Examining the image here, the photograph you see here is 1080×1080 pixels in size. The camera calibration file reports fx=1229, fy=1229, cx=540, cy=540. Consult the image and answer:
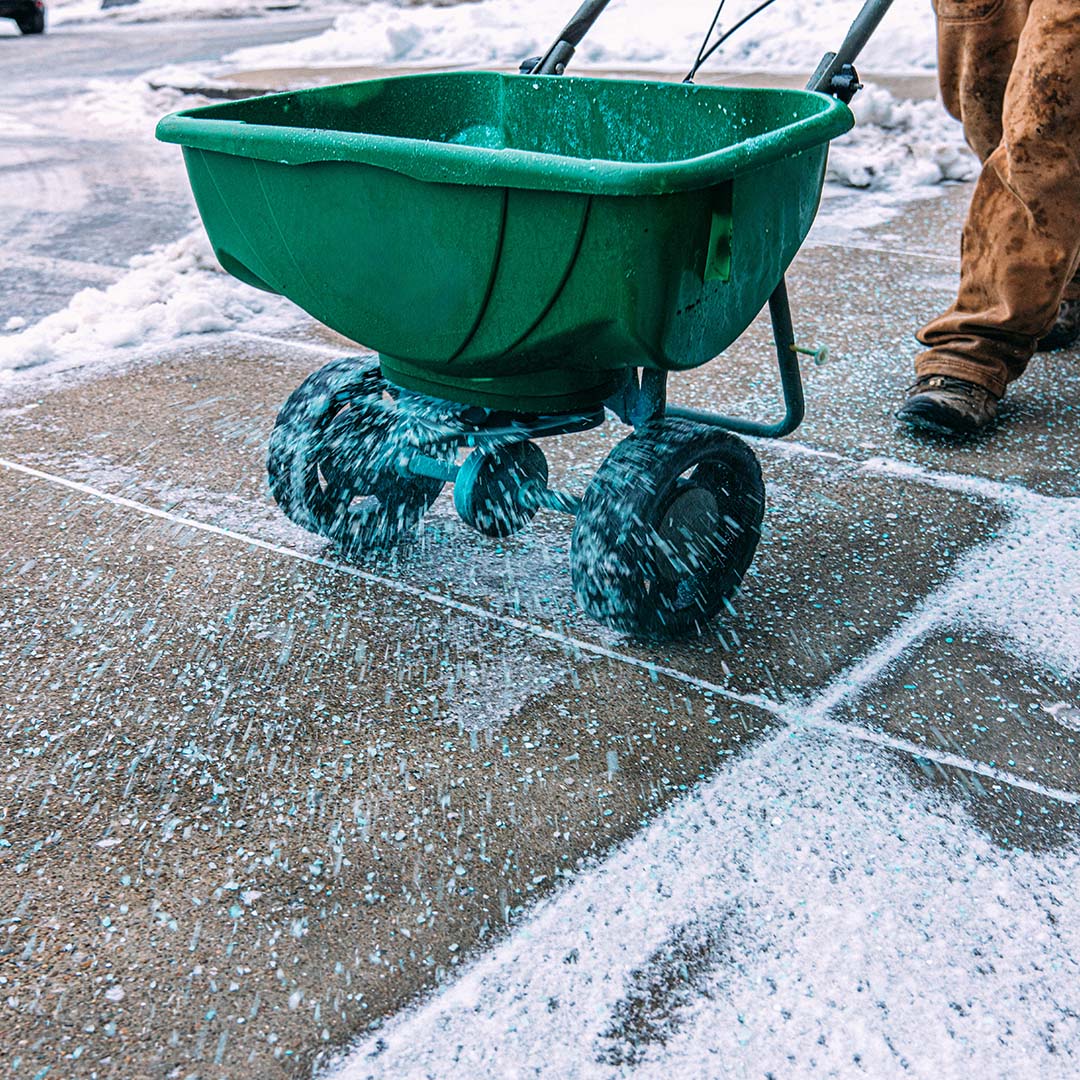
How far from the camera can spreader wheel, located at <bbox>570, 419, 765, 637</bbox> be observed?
1989 mm

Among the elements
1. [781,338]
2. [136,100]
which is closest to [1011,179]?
[781,338]

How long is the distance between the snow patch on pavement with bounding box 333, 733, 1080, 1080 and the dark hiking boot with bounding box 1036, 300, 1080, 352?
7.32ft

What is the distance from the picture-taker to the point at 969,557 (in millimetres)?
2500

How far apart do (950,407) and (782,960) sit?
1848 millimetres

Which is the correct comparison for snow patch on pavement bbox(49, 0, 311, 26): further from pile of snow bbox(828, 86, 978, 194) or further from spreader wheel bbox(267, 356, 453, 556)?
spreader wheel bbox(267, 356, 453, 556)

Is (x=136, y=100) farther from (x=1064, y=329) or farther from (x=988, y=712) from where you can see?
(x=988, y=712)

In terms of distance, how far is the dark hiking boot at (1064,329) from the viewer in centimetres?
361

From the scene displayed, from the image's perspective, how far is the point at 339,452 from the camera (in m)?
2.38

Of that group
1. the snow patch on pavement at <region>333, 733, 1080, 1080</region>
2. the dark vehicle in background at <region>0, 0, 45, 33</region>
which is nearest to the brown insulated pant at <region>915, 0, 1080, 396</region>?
the snow patch on pavement at <region>333, 733, 1080, 1080</region>

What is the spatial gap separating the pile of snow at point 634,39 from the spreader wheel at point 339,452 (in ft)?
23.7

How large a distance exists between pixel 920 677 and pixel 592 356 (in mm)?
798

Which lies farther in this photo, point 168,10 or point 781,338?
point 168,10

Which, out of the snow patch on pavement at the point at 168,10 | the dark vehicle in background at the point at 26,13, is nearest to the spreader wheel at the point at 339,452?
the dark vehicle in background at the point at 26,13

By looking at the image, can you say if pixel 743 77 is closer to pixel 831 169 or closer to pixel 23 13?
pixel 831 169
